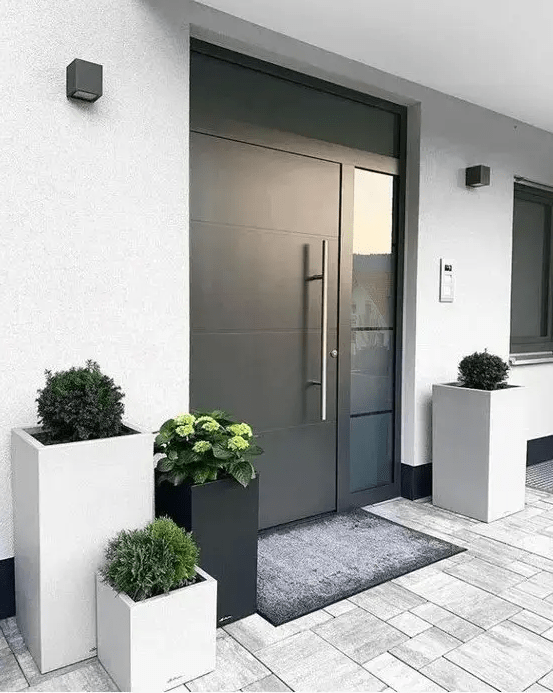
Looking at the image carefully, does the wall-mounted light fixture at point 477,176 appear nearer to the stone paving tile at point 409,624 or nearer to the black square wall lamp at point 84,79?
the black square wall lamp at point 84,79

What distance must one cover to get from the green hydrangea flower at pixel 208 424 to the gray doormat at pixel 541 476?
2883mm

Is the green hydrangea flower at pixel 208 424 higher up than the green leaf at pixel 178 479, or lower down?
higher up

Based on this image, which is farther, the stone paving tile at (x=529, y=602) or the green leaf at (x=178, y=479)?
the stone paving tile at (x=529, y=602)

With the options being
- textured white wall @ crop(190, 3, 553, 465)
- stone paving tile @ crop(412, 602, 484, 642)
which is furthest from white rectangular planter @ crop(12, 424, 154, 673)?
textured white wall @ crop(190, 3, 553, 465)

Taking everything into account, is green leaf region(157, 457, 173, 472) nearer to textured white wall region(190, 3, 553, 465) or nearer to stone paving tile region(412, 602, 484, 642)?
stone paving tile region(412, 602, 484, 642)

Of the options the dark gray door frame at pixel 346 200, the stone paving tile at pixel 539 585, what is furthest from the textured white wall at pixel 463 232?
the stone paving tile at pixel 539 585

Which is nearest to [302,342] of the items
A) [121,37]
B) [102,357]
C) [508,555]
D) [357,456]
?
[357,456]

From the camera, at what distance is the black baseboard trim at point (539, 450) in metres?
4.87

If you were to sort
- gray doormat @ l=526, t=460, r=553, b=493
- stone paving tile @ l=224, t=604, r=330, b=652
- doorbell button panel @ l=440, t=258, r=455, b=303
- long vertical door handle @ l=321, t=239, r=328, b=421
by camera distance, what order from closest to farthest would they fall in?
stone paving tile @ l=224, t=604, r=330, b=652, long vertical door handle @ l=321, t=239, r=328, b=421, doorbell button panel @ l=440, t=258, r=455, b=303, gray doormat @ l=526, t=460, r=553, b=493

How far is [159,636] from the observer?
191 cm

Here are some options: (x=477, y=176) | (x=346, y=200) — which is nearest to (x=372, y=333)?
(x=346, y=200)

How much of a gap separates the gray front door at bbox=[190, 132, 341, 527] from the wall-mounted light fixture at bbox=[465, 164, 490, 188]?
3.58 ft

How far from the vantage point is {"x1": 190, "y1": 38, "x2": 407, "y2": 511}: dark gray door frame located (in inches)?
124

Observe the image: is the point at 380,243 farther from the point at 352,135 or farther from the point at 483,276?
the point at 483,276
